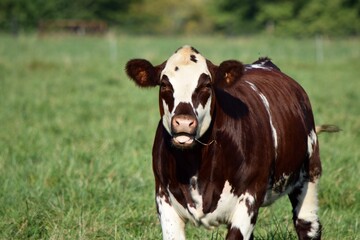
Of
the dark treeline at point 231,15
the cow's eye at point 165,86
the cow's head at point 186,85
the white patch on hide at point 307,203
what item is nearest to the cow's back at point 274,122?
the white patch on hide at point 307,203

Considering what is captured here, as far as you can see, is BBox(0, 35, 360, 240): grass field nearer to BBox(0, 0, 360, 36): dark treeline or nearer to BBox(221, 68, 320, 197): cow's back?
BBox(221, 68, 320, 197): cow's back

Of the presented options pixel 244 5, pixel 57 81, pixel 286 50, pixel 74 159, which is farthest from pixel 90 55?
pixel 244 5

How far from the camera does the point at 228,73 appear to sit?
443 centimetres

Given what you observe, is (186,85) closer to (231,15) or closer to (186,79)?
(186,79)

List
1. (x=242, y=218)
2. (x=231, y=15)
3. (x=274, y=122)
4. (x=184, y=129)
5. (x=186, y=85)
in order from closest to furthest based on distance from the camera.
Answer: (x=184, y=129), (x=186, y=85), (x=242, y=218), (x=274, y=122), (x=231, y=15)

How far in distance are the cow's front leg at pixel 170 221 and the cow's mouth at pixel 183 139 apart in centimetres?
60

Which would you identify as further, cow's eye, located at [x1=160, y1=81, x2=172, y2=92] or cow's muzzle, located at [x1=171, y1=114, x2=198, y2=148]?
cow's eye, located at [x1=160, y1=81, x2=172, y2=92]

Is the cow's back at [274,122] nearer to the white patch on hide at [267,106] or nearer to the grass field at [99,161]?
the white patch on hide at [267,106]

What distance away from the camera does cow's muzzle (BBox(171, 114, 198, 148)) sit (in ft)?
13.0

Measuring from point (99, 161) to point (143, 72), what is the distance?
145 inches

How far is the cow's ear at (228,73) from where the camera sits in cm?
438

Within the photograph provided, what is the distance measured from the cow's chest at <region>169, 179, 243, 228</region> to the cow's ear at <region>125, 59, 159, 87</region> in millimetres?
706

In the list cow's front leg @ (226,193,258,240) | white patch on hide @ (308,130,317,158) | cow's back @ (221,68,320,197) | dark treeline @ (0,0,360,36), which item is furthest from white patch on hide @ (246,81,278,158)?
dark treeline @ (0,0,360,36)

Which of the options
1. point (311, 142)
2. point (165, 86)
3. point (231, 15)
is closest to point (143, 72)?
point (165, 86)
